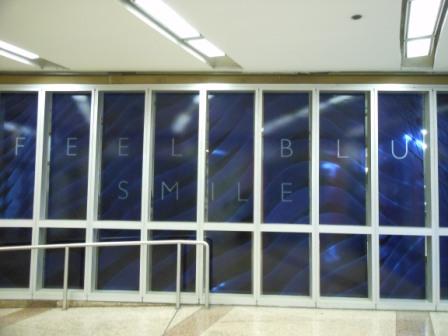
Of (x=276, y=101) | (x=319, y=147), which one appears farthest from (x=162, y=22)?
(x=319, y=147)

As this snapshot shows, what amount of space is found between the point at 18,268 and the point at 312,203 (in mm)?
4112

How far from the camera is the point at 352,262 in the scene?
14.6ft

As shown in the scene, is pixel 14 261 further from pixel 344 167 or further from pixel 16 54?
pixel 344 167

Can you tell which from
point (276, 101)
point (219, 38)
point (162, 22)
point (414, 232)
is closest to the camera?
point (162, 22)

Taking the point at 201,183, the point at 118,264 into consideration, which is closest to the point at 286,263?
the point at 201,183

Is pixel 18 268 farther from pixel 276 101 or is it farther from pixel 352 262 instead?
pixel 352 262

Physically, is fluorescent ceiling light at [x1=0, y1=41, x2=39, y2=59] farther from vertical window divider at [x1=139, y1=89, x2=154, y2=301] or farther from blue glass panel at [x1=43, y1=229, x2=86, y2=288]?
blue glass panel at [x1=43, y1=229, x2=86, y2=288]

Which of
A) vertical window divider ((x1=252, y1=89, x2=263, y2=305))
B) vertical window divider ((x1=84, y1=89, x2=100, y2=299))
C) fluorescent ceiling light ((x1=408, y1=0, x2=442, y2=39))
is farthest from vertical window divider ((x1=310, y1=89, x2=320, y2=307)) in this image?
vertical window divider ((x1=84, y1=89, x2=100, y2=299))

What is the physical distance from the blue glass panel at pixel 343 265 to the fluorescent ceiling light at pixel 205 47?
2657 millimetres

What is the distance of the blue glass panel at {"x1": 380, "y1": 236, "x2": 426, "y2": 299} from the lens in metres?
4.38

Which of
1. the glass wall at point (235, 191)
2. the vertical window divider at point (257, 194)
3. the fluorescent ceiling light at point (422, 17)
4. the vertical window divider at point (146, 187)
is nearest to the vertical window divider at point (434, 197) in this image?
the glass wall at point (235, 191)

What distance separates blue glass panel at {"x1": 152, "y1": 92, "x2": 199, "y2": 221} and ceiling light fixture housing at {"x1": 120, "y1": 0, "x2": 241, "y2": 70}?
0.66 meters

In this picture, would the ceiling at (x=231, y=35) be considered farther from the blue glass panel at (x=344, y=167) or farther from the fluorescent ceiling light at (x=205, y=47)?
the blue glass panel at (x=344, y=167)

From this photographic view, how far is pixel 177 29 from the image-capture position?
10.6 ft
